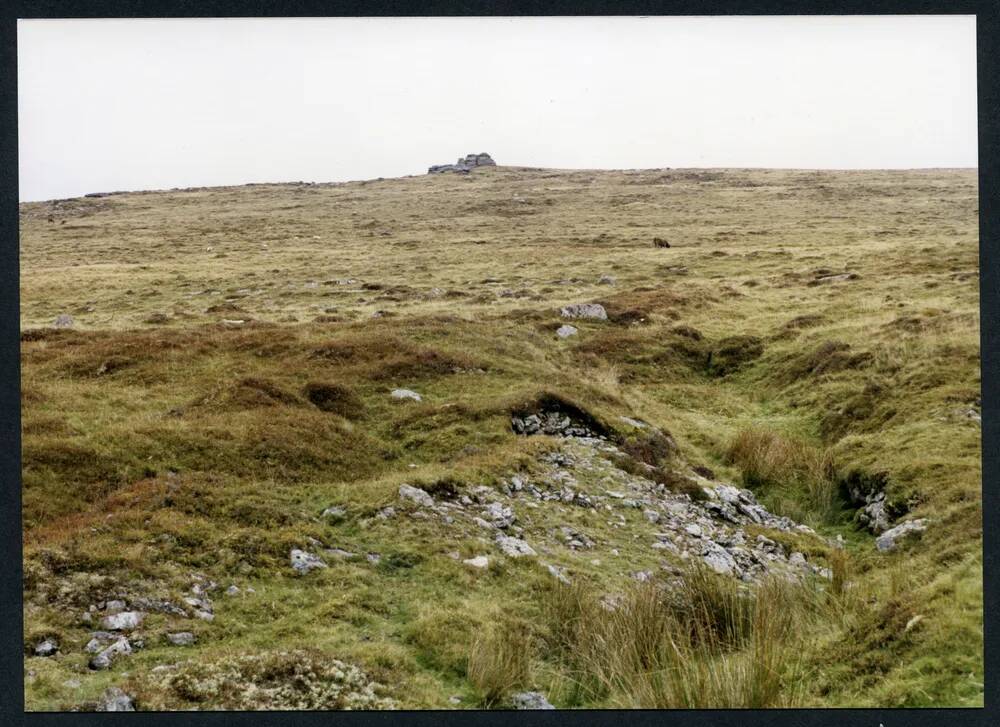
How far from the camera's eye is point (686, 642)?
834 centimetres

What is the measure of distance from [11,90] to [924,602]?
13194 millimetres

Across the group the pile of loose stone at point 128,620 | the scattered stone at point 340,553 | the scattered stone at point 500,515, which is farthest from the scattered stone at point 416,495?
the pile of loose stone at point 128,620

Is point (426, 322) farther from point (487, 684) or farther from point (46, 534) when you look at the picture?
point (487, 684)

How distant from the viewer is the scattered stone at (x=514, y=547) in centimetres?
1099

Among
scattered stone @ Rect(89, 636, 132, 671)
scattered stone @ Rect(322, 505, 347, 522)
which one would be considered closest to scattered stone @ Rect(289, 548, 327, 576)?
scattered stone @ Rect(322, 505, 347, 522)

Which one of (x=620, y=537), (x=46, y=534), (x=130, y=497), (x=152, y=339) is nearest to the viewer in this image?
(x=46, y=534)

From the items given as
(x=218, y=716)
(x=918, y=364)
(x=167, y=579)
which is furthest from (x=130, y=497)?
(x=918, y=364)

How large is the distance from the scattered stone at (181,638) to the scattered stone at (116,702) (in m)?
0.97

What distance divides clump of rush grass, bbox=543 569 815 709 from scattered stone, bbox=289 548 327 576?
3318mm

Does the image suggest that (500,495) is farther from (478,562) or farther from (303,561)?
(303,561)

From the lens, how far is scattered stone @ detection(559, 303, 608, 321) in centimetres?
3125

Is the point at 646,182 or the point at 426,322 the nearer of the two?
the point at 426,322

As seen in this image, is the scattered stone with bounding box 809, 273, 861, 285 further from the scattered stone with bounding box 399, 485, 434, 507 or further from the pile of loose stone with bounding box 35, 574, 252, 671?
the pile of loose stone with bounding box 35, 574, 252, 671

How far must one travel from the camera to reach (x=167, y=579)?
9.34 meters
